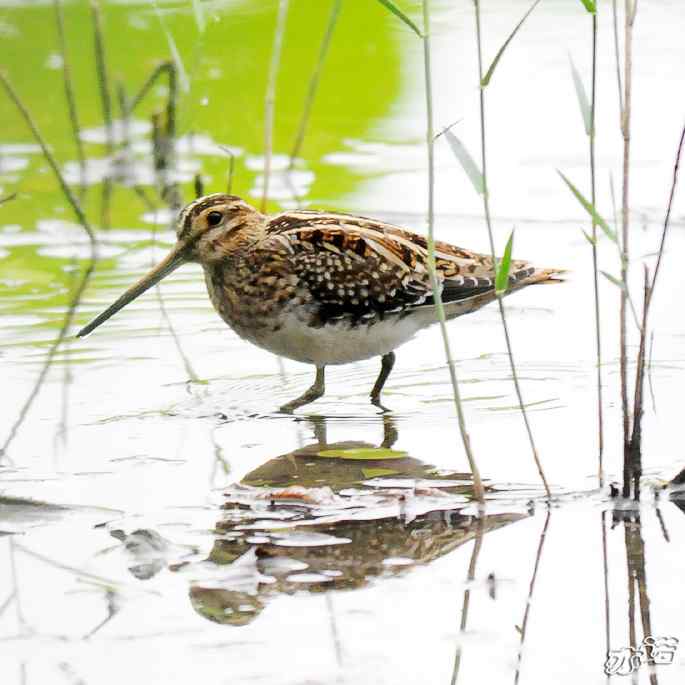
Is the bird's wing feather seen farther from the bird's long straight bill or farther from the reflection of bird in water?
the reflection of bird in water

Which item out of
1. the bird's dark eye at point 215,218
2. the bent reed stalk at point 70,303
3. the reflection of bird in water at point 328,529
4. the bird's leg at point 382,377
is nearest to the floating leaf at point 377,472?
the reflection of bird in water at point 328,529

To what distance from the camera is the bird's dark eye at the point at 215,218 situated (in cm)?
635

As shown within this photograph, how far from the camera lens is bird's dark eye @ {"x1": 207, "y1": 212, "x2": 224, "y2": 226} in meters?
6.35

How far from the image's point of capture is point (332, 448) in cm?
571

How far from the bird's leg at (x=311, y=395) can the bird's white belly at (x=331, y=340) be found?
0.20 ft

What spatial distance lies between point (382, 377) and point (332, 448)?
71 centimetres

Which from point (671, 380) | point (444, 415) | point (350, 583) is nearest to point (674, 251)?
point (671, 380)

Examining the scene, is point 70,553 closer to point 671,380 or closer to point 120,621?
point 120,621

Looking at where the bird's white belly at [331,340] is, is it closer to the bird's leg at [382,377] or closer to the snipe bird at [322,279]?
the snipe bird at [322,279]

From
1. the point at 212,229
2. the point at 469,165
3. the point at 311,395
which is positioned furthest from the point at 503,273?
the point at 212,229

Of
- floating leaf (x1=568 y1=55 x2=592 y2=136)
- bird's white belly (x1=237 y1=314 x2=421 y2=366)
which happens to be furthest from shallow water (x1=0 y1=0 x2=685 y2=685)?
floating leaf (x1=568 y1=55 x2=592 y2=136)

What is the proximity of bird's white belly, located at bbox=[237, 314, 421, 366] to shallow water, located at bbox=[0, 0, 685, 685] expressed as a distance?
22 cm

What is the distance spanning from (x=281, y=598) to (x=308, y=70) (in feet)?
25.8

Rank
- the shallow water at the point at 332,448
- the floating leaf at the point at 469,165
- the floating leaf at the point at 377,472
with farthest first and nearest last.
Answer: the floating leaf at the point at 377,472 → the floating leaf at the point at 469,165 → the shallow water at the point at 332,448
